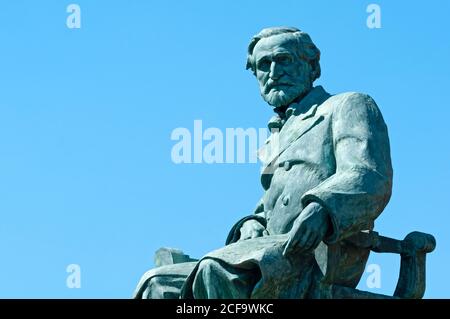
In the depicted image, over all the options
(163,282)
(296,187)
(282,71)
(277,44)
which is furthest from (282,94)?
(163,282)

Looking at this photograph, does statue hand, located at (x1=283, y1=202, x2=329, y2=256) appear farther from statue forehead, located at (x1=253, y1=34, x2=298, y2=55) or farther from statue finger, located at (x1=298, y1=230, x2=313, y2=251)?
statue forehead, located at (x1=253, y1=34, x2=298, y2=55)

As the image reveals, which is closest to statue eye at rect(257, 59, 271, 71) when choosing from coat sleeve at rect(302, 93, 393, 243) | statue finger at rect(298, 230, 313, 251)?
coat sleeve at rect(302, 93, 393, 243)

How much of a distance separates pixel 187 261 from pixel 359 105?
190 centimetres

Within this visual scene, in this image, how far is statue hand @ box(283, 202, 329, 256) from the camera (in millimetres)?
17438

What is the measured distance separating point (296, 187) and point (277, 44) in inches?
53.7

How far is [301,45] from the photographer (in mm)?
19000

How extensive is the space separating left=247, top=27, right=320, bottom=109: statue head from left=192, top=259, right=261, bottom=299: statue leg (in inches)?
76.6

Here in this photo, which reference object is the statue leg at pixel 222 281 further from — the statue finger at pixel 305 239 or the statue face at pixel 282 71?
the statue face at pixel 282 71

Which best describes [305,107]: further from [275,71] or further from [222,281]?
[222,281]

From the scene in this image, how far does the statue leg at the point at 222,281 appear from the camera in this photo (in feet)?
57.2
